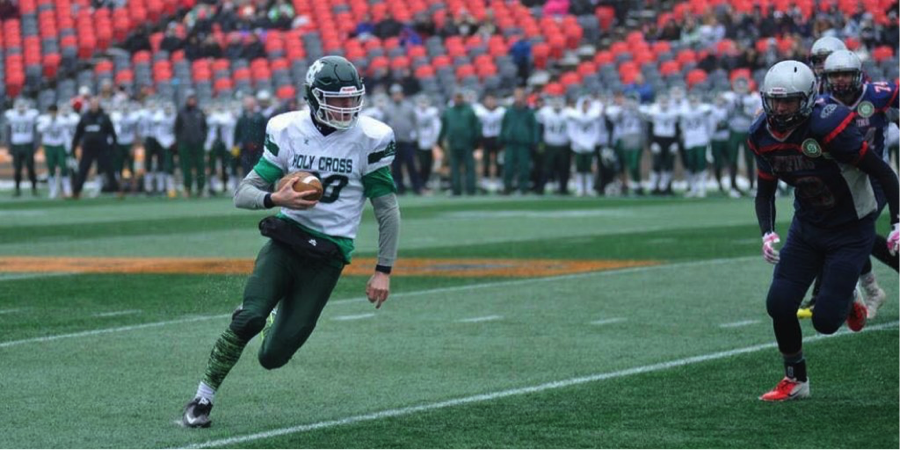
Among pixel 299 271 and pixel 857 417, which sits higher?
pixel 299 271

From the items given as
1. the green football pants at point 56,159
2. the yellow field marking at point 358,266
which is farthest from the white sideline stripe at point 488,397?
the green football pants at point 56,159

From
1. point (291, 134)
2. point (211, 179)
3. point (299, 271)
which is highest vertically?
point (291, 134)

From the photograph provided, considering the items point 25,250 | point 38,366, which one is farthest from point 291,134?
point 25,250

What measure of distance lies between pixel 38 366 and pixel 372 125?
8.59 ft

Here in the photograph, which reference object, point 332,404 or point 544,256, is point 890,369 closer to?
point 332,404

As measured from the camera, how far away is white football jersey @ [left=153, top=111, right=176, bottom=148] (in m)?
29.7

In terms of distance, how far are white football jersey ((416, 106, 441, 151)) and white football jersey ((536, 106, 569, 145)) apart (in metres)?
1.99

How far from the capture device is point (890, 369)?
28.0ft

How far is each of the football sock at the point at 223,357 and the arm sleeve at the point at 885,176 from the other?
2.86 meters

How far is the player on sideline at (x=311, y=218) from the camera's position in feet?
23.4

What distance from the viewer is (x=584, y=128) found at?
2794cm

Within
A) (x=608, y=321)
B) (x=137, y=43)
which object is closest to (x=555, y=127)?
(x=137, y=43)

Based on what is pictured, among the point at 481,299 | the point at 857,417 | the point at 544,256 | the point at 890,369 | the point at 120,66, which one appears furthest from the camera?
the point at 120,66

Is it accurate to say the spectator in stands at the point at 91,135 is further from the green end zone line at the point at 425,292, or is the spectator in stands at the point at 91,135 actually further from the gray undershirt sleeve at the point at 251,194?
the gray undershirt sleeve at the point at 251,194
